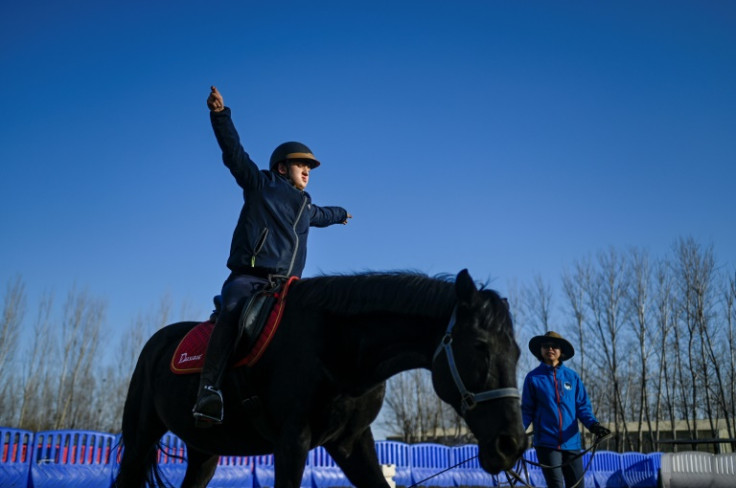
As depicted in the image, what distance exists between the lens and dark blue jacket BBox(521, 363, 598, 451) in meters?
6.75

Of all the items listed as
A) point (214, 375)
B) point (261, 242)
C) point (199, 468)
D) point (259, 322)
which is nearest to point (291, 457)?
point (214, 375)

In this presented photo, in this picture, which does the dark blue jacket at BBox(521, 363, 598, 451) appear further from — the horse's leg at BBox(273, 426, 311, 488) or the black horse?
the horse's leg at BBox(273, 426, 311, 488)

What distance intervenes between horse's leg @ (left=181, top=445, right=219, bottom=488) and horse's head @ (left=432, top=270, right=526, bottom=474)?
2.46 m

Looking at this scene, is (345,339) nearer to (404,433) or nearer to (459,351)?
(459,351)

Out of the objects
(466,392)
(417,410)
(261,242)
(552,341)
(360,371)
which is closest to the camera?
(466,392)

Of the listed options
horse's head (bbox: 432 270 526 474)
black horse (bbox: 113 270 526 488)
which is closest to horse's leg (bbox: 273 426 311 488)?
black horse (bbox: 113 270 526 488)

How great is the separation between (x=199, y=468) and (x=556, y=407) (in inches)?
156

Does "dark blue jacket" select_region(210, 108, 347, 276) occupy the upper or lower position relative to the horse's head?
upper

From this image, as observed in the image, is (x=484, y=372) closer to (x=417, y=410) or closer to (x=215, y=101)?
(x=215, y=101)

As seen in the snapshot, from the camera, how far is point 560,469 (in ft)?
21.2

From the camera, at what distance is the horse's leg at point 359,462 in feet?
13.2

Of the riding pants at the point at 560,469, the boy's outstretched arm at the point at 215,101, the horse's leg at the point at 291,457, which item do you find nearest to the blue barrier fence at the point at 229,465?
the riding pants at the point at 560,469

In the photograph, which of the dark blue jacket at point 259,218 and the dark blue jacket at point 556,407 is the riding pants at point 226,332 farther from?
the dark blue jacket at point 556,407

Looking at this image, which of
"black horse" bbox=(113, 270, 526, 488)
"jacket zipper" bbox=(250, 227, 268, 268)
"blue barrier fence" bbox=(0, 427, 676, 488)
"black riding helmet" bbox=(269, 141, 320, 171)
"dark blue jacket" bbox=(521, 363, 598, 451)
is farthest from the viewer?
"blue barrier fence" bbox=(0, 427, 676, 488)
